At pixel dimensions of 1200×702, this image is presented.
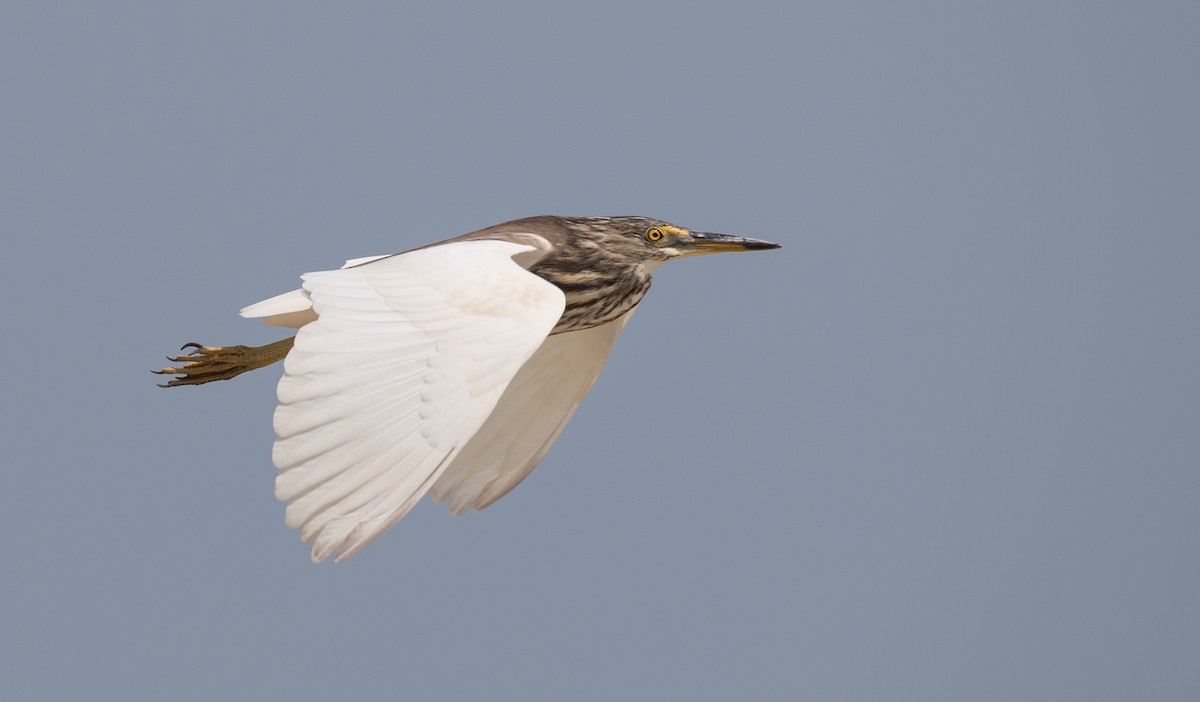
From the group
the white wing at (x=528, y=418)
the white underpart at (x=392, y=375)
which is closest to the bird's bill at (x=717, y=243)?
the white wing at (x=528, y=418)

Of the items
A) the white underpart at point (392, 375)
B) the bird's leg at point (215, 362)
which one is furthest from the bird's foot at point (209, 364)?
the white underpart at point (392, 375)

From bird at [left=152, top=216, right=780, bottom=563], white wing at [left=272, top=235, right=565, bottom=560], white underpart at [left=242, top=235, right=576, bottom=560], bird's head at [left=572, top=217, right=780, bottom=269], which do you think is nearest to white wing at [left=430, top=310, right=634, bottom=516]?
bird at [left=152, top=216, right=780, bottom=563]

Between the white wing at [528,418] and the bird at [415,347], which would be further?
the white wing at [528,418]

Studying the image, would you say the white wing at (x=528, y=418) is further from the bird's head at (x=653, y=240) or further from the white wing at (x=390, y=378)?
the white wing at (x=390, y=378)

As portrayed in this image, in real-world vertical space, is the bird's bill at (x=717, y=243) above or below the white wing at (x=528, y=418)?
above

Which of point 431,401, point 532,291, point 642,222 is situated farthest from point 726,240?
point 431,401

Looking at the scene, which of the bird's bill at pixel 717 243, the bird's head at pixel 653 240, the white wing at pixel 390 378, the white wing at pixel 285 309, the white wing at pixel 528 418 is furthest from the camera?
the white wing at pixel 528 418

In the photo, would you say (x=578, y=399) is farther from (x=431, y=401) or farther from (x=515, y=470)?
(x=431, y=401)

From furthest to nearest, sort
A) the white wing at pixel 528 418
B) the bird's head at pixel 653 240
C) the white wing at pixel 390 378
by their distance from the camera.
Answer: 1. the white wing at pixel 528 418
2. the bird's head at pixel 653 240
3. the white wing at pixel 390 378
